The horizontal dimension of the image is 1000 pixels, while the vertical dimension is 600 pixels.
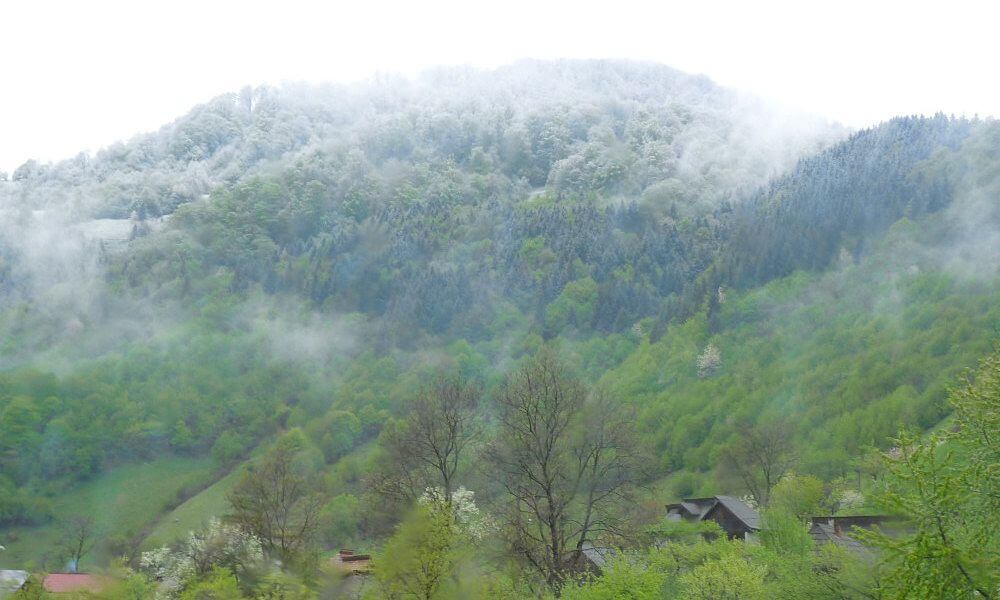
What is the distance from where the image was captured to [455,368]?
527ft

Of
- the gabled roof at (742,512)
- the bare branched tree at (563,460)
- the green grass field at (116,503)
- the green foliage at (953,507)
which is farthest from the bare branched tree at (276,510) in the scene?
the green grass field at (116,503)

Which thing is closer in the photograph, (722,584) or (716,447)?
(722,584)

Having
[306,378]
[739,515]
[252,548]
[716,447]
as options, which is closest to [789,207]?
[716,447]

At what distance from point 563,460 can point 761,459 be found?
44281 mm

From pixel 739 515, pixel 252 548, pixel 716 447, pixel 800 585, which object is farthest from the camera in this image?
pixel 716 447

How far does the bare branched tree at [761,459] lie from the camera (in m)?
77.9

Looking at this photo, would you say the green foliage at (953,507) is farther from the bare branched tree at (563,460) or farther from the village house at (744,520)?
the village house at (744,520)

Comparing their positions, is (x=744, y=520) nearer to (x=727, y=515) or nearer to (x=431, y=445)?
(x=727, y=515)

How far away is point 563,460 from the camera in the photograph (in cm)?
3900

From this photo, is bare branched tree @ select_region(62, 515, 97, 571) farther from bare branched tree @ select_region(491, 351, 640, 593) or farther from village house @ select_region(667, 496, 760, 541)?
bare branched tree @ select_region(491, 351, 640, 593)

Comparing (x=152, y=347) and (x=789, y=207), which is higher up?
(x=789, y=207)

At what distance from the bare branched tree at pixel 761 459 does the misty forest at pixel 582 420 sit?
0.62 metres

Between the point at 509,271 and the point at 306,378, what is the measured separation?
5171 centimetres

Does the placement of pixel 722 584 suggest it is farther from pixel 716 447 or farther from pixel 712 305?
pixel 712 305
